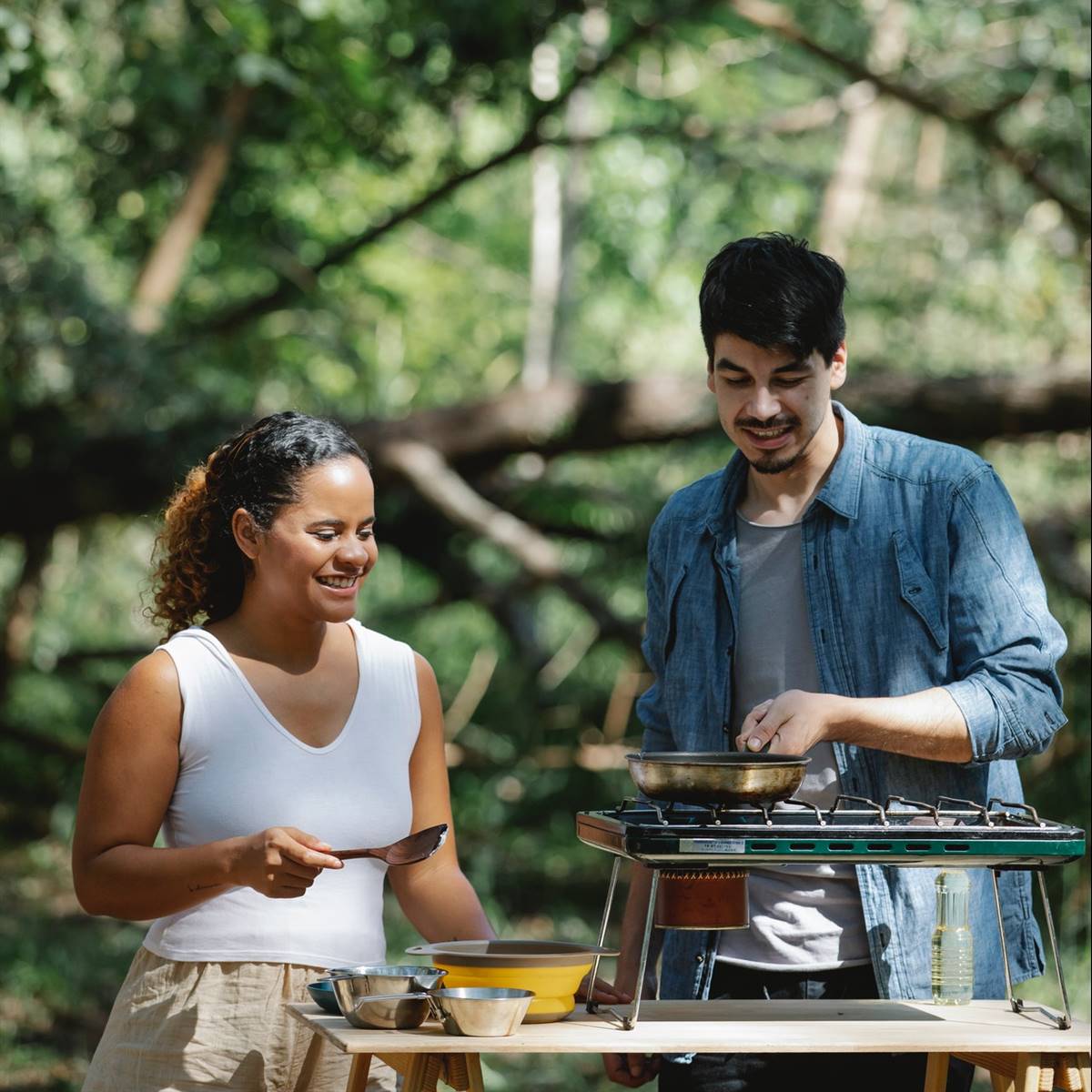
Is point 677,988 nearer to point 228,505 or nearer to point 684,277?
point 228,505

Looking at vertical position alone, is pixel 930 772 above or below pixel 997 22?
below

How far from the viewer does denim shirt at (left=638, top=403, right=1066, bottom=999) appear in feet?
8.33

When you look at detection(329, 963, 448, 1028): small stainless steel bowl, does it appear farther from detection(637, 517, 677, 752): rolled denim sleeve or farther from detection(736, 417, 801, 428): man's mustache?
detection(736, 417, 801, 428): man's mustache

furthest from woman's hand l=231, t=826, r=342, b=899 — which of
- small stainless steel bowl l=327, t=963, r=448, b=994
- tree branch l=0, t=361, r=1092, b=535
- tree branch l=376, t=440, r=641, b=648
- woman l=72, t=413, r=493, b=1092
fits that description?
Answer: tree branch l=376, t=440, r=641, b=648

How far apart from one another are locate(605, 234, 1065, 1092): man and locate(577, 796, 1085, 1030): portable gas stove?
0.22m

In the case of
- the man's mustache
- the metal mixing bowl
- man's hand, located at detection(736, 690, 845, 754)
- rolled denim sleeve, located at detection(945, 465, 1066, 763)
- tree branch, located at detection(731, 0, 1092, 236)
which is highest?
tree branch, located at detection(731, 0, 1092, 236)

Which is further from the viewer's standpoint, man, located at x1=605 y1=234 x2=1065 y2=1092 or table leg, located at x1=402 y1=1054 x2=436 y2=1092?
man, located at x1=605 y1=234 x2=1065 y2=1092

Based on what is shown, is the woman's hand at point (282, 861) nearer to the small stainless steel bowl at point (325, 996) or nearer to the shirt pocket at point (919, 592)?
the small stainless steel bowl at point (325, 996)

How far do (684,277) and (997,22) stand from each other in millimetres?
7995

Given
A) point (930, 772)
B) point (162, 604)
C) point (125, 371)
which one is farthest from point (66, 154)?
point (930, 772)

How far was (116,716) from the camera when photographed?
7.82ft

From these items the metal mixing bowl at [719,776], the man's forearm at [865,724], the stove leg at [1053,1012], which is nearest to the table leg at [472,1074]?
the metal mixing bowl at [719,776]

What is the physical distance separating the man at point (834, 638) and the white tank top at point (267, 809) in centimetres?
49

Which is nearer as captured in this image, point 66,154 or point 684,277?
point 66,154
